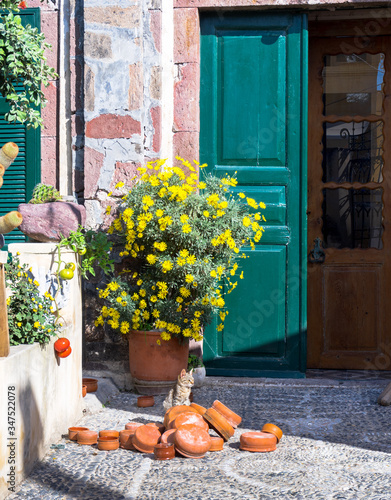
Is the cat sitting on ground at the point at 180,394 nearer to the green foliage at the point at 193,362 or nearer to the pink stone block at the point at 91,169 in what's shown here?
the green foliage at the point at 193,362

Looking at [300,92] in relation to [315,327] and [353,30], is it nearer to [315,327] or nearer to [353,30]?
[353,30]

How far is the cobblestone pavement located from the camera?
2.43m

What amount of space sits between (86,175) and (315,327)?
2174 mm

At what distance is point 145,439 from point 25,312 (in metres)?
0.83

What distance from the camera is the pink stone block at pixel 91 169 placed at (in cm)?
427

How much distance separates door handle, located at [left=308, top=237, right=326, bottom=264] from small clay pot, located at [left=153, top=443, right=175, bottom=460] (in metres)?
2.42

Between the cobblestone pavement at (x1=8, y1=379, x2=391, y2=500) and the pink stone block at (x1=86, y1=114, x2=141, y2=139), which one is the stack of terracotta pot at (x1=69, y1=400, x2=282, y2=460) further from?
the pink stone block at (x1=86, y1=114, x2=141, y2=139)

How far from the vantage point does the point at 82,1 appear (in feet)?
14.2

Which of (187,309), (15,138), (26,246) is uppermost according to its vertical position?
(15,138)

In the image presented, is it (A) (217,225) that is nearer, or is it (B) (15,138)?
(A) (217,225)

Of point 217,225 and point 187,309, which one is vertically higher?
point 217,225

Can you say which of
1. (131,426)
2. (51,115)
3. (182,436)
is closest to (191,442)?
(182,436)

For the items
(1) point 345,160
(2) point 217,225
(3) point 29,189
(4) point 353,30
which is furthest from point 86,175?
(4) point 353,30

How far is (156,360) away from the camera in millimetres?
3912
